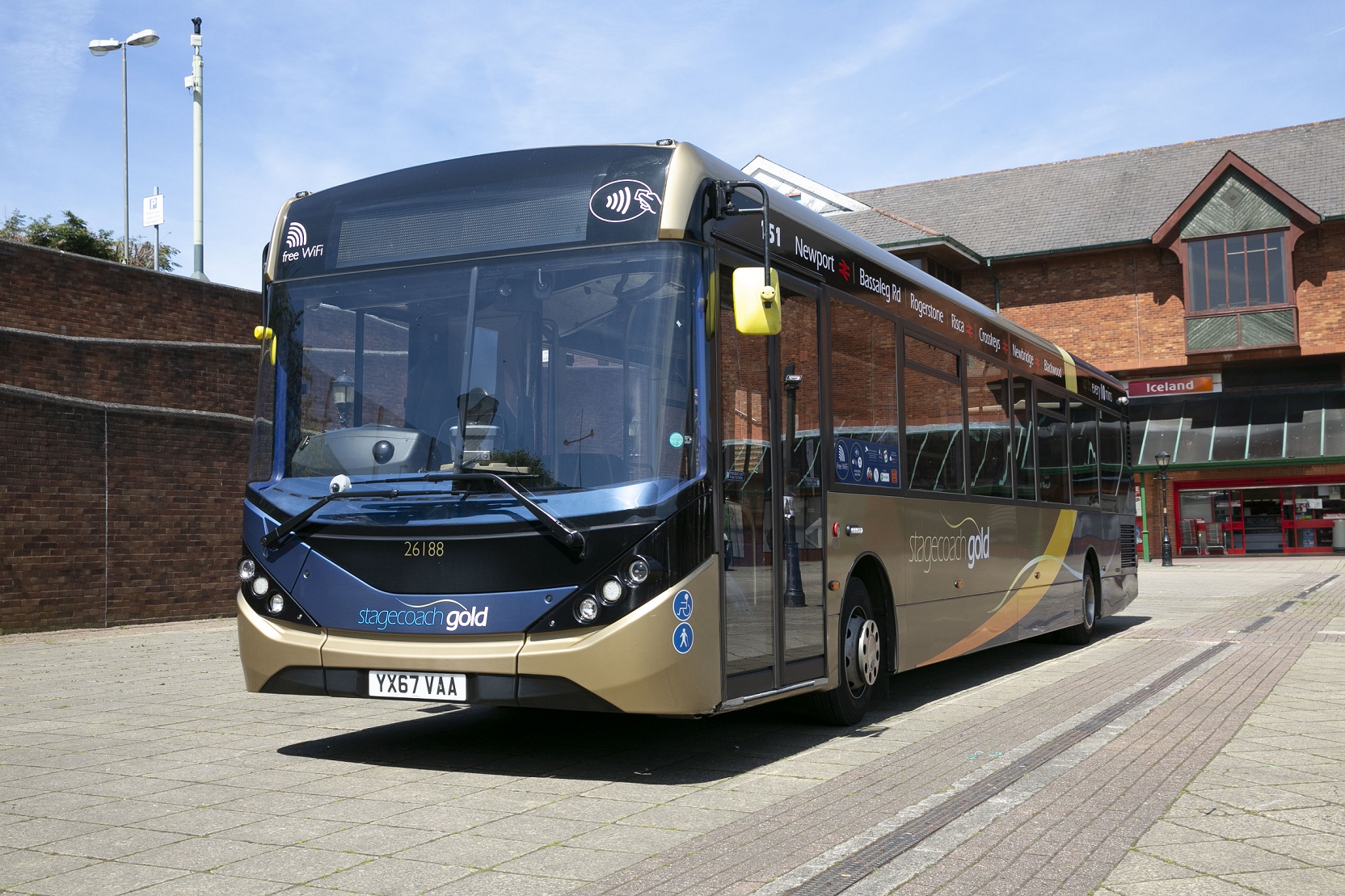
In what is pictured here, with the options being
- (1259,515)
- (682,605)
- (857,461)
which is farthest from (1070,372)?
(1259,515)

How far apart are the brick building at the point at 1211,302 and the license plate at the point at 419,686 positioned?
3614 cm

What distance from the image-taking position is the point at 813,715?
8109mm

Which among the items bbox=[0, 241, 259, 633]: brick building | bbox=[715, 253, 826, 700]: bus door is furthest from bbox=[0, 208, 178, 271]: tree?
bbox=[715, 253, 826, 700]: bus door

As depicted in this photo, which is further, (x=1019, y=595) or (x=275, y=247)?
(x=1019, y=595)

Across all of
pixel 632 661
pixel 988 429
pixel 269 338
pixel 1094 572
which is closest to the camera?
pixel 632 661

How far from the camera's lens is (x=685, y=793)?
621 centimetres

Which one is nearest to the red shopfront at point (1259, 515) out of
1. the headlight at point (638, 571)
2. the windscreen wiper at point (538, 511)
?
the headlight at point (638, 571)

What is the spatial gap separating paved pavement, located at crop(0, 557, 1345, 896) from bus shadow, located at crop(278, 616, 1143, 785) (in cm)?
3

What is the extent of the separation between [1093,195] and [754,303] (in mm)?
40156

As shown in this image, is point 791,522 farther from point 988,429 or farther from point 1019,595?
point 1019,595

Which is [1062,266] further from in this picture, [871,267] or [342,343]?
[342,343]

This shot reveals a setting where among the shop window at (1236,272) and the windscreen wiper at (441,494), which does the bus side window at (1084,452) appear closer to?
the windscreen wiper at (441,494)

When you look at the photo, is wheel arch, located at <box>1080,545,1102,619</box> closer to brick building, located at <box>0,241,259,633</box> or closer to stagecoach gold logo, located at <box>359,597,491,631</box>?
stagecoach gold logo, located at <box>359,597,491,631</box>

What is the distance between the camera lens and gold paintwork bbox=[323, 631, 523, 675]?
20.4 feet
